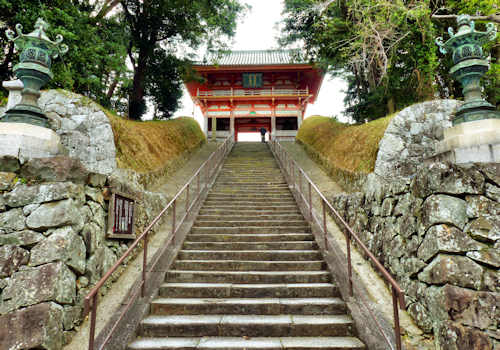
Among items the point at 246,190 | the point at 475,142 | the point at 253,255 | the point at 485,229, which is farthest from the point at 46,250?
the point at 475,142

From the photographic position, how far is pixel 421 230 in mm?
3215

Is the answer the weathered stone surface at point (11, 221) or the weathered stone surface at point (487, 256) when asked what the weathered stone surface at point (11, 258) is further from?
the weathered stone surface at point (487, 256)

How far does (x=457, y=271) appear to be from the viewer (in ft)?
8.94

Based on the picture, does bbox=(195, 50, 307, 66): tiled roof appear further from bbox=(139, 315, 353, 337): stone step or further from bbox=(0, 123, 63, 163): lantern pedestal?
bbox=(139, 315, 353, 337): stone step

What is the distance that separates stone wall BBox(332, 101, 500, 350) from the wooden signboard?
4149 millimetres

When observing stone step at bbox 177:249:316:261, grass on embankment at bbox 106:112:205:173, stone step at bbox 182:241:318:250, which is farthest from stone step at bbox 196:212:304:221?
grass on embankment at bbox 106:112:205:173

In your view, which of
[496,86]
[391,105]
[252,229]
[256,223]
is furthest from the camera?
[391,105]

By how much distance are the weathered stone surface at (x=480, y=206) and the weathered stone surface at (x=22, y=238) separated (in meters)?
4.91

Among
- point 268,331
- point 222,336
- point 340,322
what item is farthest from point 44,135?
point 340,322

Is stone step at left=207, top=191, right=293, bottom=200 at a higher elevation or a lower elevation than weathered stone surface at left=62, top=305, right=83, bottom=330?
higher

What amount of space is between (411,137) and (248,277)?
499 centimetres

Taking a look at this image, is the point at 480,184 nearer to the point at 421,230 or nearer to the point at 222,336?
the point at 421,230

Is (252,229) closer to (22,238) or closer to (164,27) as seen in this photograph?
(22,238)

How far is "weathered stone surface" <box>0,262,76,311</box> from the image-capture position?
2761 mm
